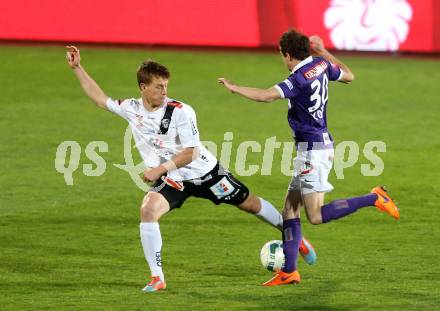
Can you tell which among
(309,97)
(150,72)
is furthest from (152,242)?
(309,97)

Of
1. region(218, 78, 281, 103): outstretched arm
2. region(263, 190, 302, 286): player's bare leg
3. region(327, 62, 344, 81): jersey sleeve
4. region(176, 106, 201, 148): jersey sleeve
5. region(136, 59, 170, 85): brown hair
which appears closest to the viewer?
region(218, 78, 281, 103): outstretched arm

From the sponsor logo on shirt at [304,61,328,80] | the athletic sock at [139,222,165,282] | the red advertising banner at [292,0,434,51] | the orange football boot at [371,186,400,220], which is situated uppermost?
the red advertising banner at [292,0,434,51]

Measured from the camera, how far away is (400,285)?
977 cm

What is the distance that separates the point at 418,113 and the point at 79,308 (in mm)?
10833

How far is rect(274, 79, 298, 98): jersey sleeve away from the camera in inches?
379

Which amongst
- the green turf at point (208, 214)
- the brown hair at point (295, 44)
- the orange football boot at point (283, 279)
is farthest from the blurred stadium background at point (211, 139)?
the brown hair at point (295, 44)

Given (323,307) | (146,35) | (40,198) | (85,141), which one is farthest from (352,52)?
(323,307)

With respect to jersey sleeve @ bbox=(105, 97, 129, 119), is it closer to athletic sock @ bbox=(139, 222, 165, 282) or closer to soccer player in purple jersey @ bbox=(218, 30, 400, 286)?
athletic sock @ bbox=(139, 222, 165, 282)

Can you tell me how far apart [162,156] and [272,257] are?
133cm

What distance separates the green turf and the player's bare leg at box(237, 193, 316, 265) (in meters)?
0.17

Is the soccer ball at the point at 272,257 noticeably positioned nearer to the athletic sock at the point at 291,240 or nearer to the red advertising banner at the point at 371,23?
the athletic sock at the point at 291,240

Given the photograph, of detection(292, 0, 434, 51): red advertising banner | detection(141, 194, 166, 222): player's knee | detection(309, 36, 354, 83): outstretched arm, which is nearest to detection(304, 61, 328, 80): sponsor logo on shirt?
detection(309, 36, 354, 83): outstretched arm

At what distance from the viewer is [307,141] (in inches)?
395

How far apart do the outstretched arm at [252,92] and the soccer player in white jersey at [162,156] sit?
525 mm
